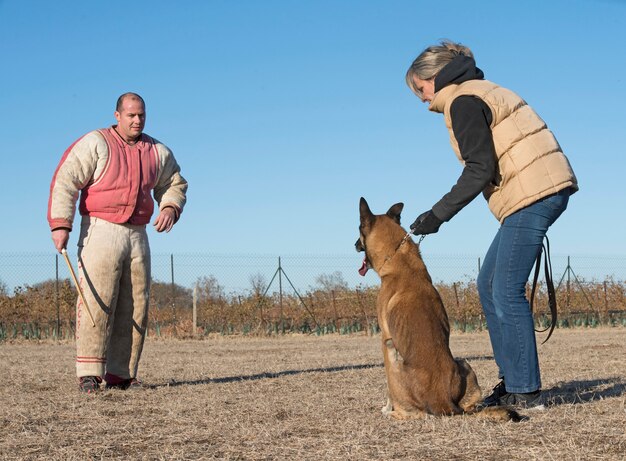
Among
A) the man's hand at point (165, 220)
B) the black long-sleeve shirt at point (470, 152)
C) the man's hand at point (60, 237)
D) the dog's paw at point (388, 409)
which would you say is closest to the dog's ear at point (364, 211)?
the black long-sleeve shirt at point (470, 152)

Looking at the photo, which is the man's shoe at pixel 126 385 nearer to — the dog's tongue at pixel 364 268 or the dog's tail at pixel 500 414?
the dog's tongue at pixel 364 268

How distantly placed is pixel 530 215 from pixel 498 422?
1.32m

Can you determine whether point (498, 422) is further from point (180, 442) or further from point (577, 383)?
point (577, 383)

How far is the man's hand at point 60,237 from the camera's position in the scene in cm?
707

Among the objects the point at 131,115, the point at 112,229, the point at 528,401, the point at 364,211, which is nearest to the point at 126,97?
the point at 131,115

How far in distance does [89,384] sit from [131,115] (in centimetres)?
241

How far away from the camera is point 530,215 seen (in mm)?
5109

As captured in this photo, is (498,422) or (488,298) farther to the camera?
(488,298)

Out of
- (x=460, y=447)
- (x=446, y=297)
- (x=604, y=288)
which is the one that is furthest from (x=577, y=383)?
(x=604, y=288)

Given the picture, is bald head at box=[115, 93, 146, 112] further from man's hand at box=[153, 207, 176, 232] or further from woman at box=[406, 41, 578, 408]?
woman at box=[406, 41, 578, 408]

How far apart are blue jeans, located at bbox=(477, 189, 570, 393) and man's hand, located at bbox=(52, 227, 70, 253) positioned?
3817 millimetres

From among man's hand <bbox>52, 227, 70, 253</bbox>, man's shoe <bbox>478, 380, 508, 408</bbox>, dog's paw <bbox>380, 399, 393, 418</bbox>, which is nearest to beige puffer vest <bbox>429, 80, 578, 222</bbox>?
man's shoe <bbox>478, 380, 508, 408</bbox>

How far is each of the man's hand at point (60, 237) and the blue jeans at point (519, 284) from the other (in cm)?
382

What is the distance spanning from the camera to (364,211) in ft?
17.9
